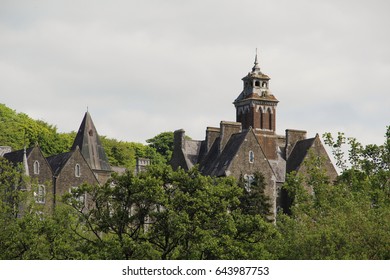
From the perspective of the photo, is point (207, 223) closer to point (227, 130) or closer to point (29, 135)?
point (227, 130)

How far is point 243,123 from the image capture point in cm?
11162

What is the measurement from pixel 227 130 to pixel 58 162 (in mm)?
15983

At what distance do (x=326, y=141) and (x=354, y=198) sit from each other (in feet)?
11.0

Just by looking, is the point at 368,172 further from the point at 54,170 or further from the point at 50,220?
the point at 54,170

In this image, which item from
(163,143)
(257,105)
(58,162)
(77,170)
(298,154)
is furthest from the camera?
(163,143)

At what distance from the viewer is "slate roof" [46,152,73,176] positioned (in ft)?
329

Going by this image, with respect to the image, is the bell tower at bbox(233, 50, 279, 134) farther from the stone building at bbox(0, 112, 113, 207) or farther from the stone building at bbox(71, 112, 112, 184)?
the stone building at bbox(0, 112, 113, 207)

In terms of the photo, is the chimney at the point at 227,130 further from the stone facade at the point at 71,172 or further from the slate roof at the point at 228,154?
the stone facade at the point at 71,172

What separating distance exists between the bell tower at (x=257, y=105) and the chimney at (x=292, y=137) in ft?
8.54

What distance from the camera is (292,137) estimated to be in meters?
108

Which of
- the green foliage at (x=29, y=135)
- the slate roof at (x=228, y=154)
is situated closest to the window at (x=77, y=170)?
the slate roof at (x=228, y=154)

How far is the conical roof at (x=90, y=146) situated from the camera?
109 meters

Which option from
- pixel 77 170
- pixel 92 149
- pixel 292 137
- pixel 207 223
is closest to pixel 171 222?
pixel 207 223
